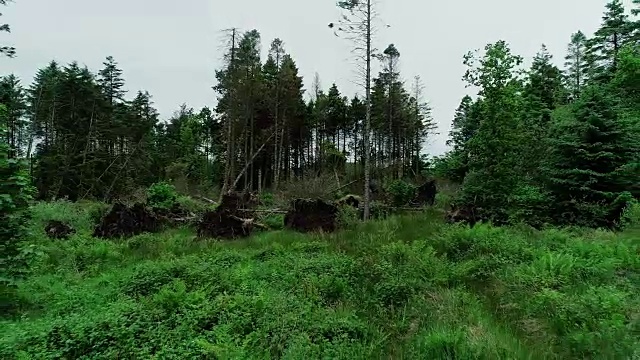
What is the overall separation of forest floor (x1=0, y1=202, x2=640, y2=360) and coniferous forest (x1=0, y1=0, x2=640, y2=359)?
0.03 metres

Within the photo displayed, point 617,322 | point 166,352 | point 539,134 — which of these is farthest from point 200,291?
point 539,134

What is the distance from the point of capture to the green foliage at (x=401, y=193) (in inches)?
845

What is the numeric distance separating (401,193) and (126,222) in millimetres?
13682

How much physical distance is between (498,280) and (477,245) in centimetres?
210

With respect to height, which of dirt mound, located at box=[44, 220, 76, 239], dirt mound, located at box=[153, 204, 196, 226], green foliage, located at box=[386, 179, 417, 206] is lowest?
dirt mound, located at box=[44, 220, 76, 239]

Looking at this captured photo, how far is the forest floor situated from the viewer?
177 inches

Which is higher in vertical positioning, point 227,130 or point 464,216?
point 227,130

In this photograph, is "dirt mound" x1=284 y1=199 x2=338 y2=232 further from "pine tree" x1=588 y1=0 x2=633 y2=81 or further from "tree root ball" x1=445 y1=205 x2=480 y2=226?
"pine tree" x1=588 y1=0 x2=633 y2=81

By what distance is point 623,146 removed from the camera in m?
13.0

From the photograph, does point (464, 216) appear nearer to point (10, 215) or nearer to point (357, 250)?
point (357, 250)

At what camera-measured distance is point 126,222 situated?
15.0m

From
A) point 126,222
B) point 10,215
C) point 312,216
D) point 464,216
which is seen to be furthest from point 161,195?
point 464,216

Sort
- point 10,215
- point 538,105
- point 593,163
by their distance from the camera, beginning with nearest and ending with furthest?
point 10,215 → point 593,163 → point 538,105

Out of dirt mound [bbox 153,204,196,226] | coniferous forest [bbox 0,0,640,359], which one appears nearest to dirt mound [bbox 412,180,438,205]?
coniferous forest [bbox 0,0,640,359]
